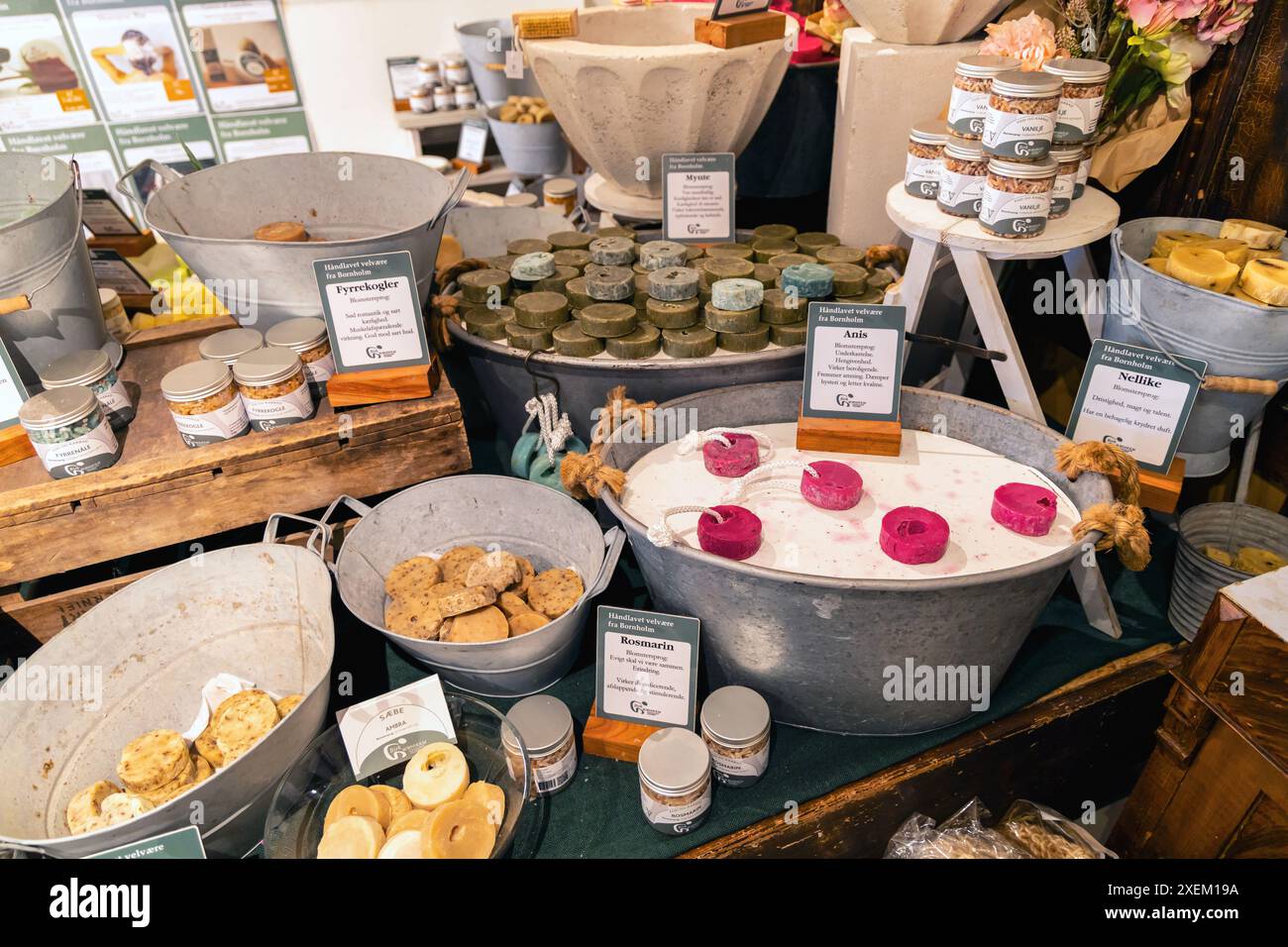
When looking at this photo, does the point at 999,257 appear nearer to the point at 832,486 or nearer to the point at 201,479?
the point at 832,486

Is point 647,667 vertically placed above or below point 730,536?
below

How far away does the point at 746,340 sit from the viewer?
152 cm

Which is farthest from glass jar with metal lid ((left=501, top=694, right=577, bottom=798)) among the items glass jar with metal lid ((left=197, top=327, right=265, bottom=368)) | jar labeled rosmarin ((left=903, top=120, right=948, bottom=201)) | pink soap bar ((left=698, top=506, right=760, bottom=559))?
jar labeled rosmarin ((left=903, top=120, right=948, bottom=201))

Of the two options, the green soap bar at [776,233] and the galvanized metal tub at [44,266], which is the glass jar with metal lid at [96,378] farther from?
the green soap bar at [776,233]

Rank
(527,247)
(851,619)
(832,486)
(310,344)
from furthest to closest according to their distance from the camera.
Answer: (527,247) → (310,344) → (832,486) → (851,619)

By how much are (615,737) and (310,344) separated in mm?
800

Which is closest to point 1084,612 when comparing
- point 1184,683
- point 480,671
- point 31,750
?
point 1184,683

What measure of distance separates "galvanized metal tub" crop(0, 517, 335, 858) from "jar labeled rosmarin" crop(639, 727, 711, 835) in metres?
0.44

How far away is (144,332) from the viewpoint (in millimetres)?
1590

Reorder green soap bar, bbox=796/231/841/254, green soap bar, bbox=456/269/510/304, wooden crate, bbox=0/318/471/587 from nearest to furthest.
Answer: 1. wooden crate, bbox=0/318/471/587
2. green soap bar, bbox=456/269/510/304
3. green soap bar, bbox=796/231/841/254

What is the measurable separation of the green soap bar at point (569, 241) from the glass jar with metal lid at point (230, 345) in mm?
709

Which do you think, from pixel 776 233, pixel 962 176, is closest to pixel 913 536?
pixel 962 176

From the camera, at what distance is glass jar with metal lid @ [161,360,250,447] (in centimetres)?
124

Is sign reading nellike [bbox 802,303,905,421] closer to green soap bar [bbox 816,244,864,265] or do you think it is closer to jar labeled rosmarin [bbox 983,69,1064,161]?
jar labeled rosmarin [bbox 983,69,1064,161]
